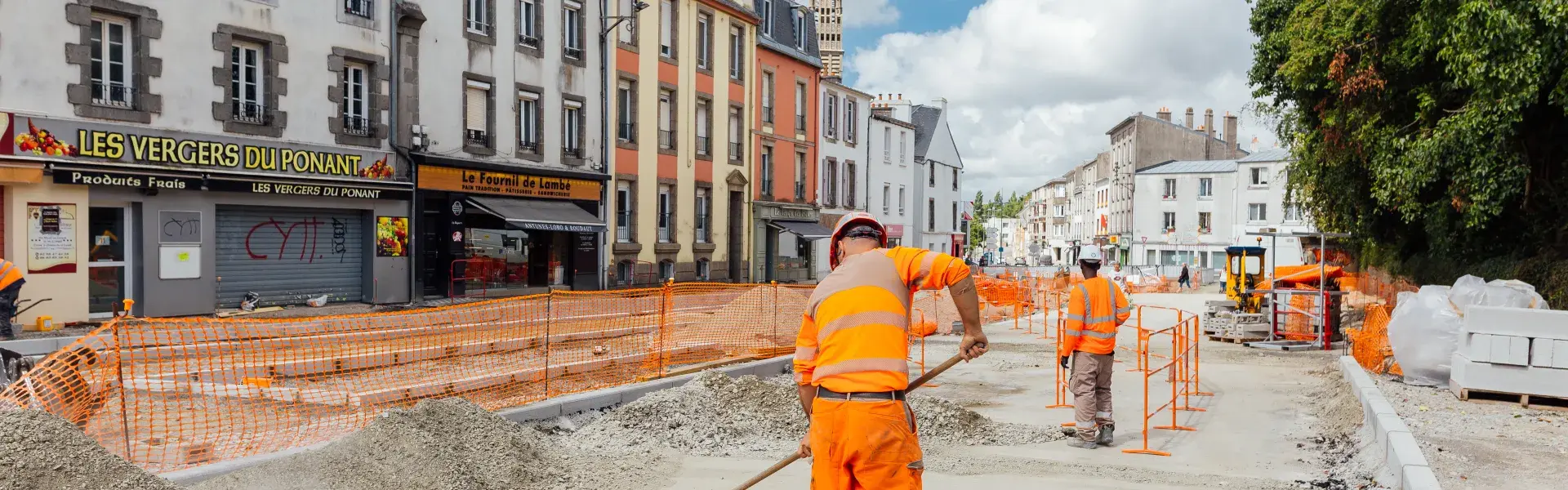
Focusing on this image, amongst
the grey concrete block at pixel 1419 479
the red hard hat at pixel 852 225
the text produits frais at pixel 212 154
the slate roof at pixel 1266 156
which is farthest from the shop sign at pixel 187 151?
the slate roof at pixel 1266 156

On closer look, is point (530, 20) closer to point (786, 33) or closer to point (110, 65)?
point (110, 65)

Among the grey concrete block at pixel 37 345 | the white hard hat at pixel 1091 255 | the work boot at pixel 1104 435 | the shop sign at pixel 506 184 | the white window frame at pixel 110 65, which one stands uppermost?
the white window frame at pixel 110 65

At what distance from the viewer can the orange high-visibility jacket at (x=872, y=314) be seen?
4.42 meters

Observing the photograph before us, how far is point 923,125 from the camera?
178 ft

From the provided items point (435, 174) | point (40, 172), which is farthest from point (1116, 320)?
point (435, 174)

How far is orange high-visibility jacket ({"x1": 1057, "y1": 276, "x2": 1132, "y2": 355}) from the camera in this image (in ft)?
28.0

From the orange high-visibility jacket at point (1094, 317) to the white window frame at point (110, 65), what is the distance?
596 inches

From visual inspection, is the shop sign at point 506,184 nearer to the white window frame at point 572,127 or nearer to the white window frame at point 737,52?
the white window frame at point 572,127

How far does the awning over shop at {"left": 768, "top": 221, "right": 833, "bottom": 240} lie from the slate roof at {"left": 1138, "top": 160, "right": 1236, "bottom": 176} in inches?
1390

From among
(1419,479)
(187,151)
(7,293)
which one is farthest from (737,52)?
(1419,479)

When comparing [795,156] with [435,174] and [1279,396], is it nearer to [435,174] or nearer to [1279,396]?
[435,174]

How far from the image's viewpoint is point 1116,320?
8641 mm

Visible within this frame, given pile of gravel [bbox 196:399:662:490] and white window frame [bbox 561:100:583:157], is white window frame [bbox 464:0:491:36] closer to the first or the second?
white window frame [bbox 561:100:583:157]

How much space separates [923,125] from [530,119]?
3217 cm
